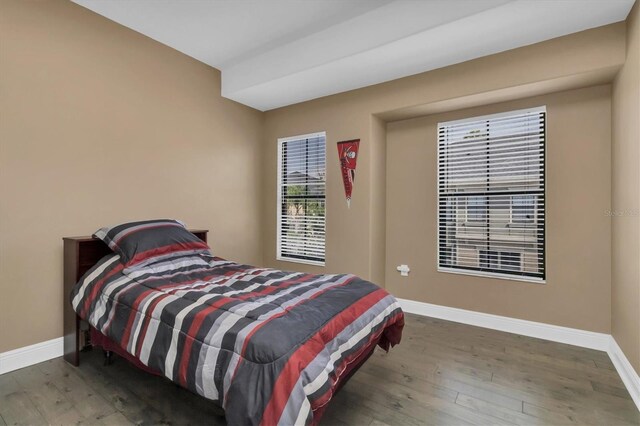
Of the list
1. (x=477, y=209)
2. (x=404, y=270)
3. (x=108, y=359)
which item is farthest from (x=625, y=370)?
(x=108, y=359)

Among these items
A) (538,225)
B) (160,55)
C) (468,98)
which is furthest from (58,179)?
(538,225)

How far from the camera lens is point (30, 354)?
244cm

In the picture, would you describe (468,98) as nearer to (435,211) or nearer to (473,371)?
(435,211)

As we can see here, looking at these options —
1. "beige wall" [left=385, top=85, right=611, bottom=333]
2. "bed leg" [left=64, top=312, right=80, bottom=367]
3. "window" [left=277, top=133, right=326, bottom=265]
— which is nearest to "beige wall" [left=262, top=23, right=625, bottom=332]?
"beige wall" [left=385, top=85, right=611, bottom=333]

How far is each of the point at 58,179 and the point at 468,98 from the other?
3.81 m

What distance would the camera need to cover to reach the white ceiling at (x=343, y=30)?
7.77ft

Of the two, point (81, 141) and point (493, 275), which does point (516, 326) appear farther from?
point (81, 141)

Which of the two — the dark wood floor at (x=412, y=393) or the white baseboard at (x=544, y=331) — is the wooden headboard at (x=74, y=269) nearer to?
the dark wood floor at (x=412, y=393)

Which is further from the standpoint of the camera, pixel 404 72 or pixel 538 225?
pixel 404 72

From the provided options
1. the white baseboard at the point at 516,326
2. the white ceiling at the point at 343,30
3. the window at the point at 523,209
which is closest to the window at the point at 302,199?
the white ceiling at the point at 343,30

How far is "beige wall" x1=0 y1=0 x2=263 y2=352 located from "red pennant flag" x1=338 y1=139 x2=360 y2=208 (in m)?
1.56

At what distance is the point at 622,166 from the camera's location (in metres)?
2.41

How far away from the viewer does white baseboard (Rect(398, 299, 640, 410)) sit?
2.21 m

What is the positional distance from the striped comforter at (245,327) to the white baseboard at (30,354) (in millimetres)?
498
